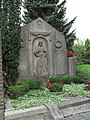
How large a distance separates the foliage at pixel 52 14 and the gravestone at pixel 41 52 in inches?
193

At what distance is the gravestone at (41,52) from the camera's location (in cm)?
998

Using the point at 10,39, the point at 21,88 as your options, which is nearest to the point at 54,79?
the point at 21,88

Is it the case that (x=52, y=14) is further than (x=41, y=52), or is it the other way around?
(x=52, y=14)

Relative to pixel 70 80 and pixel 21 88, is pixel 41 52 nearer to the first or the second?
pixel 70 80

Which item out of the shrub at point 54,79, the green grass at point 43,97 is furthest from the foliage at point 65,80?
the green grass at point 43,97

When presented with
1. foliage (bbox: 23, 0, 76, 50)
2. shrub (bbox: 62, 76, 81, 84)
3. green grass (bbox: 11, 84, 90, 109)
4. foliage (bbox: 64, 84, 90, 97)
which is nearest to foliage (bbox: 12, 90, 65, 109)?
green grass (bbox: 11, 84, 90, 109)

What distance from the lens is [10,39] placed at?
30.7ft

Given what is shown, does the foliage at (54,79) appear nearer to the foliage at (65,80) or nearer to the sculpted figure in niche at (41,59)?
the foliage at (65,80)

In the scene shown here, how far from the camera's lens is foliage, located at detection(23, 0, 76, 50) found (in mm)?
15305

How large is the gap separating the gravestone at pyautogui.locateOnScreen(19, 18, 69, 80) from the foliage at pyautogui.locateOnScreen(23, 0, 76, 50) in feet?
16.1

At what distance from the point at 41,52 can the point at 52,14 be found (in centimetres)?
645

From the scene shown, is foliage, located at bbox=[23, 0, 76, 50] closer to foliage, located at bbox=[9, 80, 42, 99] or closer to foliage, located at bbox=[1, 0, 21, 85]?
foliage, located at bbox=[1, 0, 21, 85]

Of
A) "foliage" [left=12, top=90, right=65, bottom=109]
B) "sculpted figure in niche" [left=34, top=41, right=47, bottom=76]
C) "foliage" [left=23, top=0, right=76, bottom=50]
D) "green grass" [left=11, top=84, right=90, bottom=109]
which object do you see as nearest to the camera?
"foliage" [left=12, top=90, right=65, bottom=109]

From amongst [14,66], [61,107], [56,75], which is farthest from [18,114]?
[56,75]
